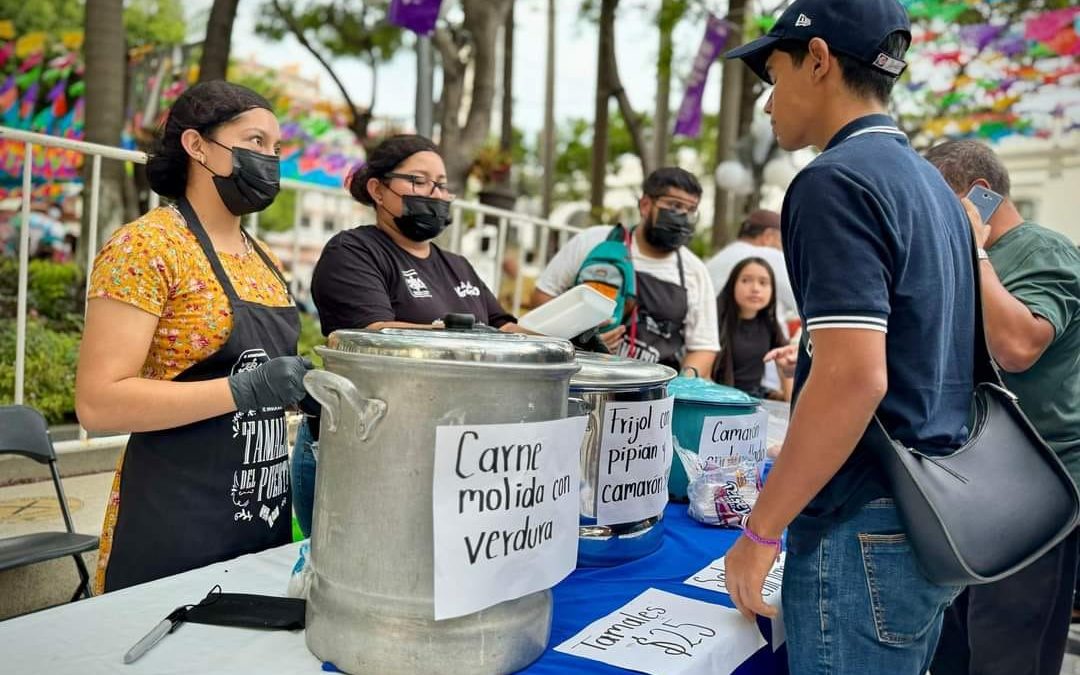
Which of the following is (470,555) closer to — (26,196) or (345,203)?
(26,196)

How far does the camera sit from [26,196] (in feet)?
10.6

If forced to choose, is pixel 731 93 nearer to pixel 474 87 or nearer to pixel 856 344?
pixel 474 87

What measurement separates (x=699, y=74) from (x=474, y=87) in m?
3.41

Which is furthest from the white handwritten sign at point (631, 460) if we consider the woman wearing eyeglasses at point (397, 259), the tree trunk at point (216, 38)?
the tree trunk at point (216, 38)

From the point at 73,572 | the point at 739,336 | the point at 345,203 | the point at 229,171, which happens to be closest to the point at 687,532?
the point at 229,171

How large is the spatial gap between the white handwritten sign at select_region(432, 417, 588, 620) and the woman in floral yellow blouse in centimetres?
60

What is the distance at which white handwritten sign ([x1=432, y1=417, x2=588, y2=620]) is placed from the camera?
41.2 inches

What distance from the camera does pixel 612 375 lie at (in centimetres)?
153

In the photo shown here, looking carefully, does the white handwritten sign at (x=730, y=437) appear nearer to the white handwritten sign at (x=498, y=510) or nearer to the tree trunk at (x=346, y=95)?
the white handwritten sign at (x=498, y=510)

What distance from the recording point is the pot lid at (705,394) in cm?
206

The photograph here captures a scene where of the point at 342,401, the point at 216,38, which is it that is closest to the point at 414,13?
the point at 216,38

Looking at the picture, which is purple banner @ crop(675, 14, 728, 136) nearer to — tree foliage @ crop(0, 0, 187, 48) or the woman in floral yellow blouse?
the woman in floral yellow blouse

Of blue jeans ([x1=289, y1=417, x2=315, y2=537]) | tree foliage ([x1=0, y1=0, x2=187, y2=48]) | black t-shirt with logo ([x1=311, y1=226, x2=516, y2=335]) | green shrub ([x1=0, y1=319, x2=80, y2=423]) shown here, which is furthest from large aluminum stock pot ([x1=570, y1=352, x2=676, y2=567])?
tree foliage ([x1=0, y1=0, x2=187, y2=48])

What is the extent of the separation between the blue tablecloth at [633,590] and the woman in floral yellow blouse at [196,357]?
0.63 metres
